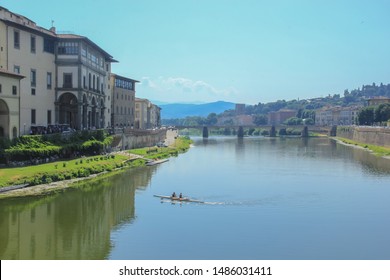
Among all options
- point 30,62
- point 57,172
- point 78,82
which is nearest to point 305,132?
point 78,82

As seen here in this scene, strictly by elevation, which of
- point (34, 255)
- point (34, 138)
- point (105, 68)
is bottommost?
point (34, 255)

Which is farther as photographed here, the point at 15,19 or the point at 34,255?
the point at 15,19

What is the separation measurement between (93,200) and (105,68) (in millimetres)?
33598

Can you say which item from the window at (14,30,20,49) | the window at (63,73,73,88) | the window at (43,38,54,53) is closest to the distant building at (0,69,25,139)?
the window at (14,30,20,49)

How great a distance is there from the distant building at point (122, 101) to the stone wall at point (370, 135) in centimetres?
4085

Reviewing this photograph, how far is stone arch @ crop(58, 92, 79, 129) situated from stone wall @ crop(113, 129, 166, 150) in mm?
7513

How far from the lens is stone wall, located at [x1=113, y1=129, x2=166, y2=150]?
6369cm

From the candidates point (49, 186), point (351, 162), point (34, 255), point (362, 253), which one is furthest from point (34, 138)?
point (351, 162)

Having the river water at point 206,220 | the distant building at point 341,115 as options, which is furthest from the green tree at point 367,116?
the river water at point 206,220

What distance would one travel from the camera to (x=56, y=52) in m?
50.7

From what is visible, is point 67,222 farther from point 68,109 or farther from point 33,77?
point 68,109

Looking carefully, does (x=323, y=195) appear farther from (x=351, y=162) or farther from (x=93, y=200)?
(x=351, y=162)

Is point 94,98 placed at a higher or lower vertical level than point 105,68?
lower

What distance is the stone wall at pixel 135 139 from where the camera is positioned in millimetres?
63688
